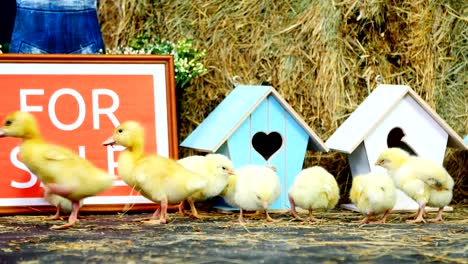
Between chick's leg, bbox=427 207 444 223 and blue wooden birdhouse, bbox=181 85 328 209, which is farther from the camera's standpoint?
blue wooden birdhouse, bbox=181 85 328 209

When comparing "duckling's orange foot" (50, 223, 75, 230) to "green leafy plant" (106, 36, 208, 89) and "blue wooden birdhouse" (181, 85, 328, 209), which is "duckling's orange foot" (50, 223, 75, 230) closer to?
"blue wooden birdhouse" (181, 85, 328, 209)

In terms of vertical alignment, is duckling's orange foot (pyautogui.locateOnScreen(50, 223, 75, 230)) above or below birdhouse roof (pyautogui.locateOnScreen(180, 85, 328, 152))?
below

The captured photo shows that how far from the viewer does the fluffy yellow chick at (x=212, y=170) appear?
4.89 meters

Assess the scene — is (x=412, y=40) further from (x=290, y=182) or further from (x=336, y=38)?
(x=290, y=182)

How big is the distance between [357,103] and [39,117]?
64.0 inches

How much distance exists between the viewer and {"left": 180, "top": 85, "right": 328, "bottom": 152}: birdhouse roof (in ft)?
17.1

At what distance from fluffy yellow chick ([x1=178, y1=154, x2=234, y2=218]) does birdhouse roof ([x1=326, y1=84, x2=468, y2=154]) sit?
2.11 ft

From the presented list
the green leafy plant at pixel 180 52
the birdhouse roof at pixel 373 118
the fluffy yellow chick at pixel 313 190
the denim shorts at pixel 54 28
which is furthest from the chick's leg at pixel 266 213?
the denim shorts at pixel 54 28

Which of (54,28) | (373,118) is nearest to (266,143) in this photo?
(373,118)

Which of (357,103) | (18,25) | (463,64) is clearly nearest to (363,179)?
(357,103)

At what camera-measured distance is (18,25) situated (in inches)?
218

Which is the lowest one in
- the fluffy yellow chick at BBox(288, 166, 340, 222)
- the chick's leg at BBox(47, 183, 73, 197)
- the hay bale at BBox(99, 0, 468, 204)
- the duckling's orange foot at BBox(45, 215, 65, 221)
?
the duckling's orange foot at BBox(45, 215, 65, 221)

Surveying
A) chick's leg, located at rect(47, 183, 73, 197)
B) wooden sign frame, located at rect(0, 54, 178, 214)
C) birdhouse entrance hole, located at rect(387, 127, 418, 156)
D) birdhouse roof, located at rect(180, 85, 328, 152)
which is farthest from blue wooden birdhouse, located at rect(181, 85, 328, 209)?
chick's leg, located at rect(47, 183, 73, 197)

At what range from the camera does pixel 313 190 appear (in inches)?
192
